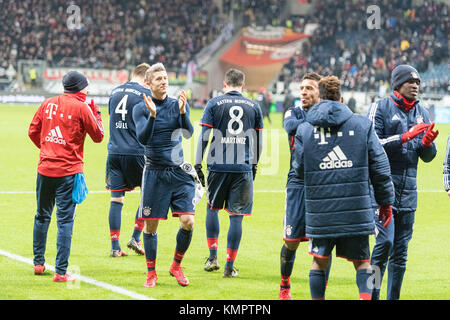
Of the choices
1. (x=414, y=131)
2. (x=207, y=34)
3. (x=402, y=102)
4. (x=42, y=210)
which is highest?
(x=402, y=102)

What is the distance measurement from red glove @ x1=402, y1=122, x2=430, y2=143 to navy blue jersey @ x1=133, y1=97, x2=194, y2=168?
2209mm

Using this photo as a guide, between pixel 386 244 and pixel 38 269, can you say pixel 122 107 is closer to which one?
pixel 38 269

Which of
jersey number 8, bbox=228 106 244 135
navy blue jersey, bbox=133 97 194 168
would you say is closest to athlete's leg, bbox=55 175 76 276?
navy blue jersey, bbox=133 97 194 168

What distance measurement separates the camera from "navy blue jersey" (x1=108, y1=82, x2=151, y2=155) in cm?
926

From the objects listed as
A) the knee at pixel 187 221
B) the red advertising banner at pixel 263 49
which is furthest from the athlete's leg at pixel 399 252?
the red advertising banner at pixel 263 49

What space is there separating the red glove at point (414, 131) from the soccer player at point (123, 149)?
12.2 ft

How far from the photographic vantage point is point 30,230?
1085 centimetres

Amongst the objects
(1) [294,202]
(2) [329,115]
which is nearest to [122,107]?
(1) [294,202]

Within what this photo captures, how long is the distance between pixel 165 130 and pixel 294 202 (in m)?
1.66

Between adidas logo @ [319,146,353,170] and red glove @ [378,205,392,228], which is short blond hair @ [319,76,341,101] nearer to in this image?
adidas logo @ [319,146,353,170]

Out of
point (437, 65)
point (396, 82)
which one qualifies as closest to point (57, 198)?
point (396, 82)

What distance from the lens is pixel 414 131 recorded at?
6789 millimetres

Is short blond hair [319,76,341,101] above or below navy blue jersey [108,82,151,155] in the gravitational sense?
above

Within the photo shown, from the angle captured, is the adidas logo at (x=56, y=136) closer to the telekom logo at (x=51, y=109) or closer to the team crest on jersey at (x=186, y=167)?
the telekom logo at (x=51, y=109)
